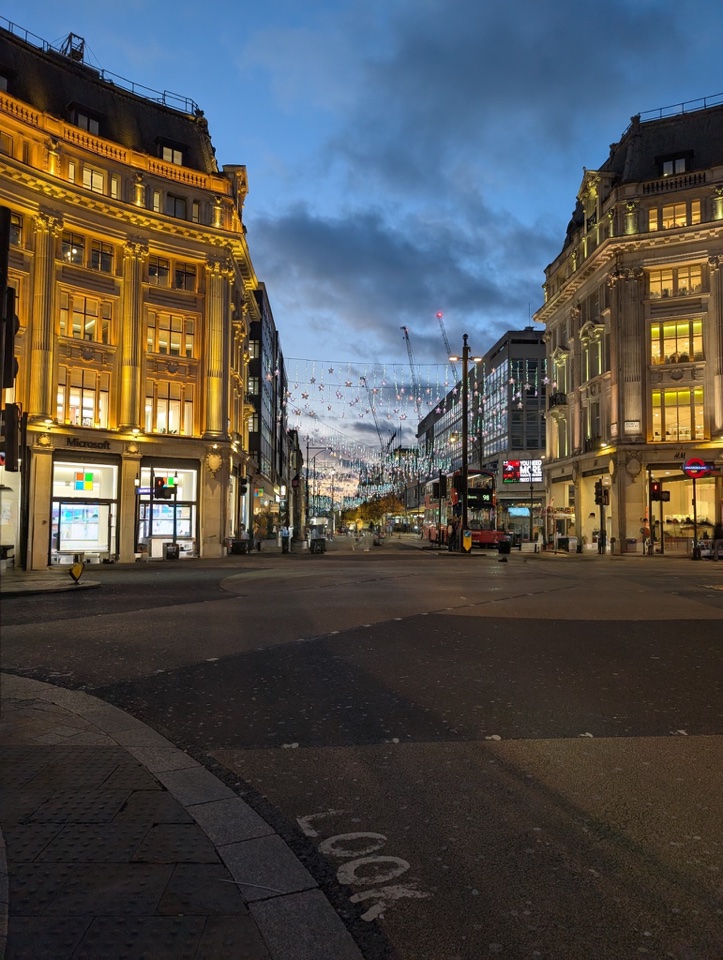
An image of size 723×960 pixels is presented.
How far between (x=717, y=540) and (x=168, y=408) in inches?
1178

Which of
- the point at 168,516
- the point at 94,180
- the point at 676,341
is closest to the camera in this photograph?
the point at 94,180

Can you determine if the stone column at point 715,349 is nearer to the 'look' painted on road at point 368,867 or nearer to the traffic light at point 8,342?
the traffic light at point 8,342

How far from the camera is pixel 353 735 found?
5566 millimetres

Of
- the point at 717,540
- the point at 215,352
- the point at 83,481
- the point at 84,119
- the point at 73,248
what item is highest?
the point at 84,119

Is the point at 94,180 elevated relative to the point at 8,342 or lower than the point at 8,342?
elevated

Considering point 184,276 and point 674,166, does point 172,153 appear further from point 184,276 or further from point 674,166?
point 674,166

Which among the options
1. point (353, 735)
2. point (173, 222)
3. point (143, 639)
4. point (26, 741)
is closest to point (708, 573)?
point (143, 639)

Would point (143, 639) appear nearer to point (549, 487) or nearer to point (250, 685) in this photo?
point (250, 685)

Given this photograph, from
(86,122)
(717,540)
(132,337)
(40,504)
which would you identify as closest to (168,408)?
(132,337)

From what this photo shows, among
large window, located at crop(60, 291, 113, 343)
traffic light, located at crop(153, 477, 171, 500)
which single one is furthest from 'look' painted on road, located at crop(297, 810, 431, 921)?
large window, located at crop(60, 291, 113, 343)

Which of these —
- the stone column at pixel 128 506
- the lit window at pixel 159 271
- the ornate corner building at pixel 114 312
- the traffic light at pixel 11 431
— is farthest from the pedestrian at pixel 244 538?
the traffic light at pixel 11 431

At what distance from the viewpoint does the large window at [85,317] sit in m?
34.5

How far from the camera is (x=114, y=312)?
1430 inches

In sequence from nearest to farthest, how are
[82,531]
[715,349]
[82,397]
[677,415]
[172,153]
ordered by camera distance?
[82,531], [82,397], [172,153], [715,349], [677,415]
